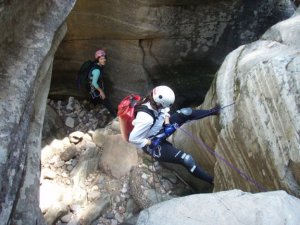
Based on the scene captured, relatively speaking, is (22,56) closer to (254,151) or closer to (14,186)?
(14,186)

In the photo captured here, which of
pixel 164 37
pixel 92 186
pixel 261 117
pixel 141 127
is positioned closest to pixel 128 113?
pixel 141 127

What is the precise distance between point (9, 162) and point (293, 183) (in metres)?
3.03

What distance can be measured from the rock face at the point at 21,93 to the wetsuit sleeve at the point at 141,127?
5.16ft

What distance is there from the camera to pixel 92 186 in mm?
7559

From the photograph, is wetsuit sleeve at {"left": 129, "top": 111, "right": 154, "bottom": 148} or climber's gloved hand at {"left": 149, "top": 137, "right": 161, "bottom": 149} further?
climber's gloved hand at {"left": 149, "top": 137, "right": 161, "bottom": 149}

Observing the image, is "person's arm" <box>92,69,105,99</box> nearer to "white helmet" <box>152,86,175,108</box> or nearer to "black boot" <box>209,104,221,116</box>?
"white helmet" <box>152,86,175,108</box>

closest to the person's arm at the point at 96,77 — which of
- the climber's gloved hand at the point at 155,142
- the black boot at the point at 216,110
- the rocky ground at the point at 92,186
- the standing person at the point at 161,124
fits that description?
Answer: the rocky ground at the point at 92,186

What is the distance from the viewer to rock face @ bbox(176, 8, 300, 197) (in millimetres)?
4633

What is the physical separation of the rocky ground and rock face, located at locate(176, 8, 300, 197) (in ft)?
4.50

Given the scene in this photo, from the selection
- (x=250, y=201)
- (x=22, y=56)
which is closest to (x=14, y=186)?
(x=22, y=56)

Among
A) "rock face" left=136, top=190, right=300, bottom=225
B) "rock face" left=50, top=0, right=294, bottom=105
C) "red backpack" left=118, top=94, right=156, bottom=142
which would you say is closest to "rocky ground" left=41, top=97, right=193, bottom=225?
"red backpack" left=118, top=94, right=156, bottom=142

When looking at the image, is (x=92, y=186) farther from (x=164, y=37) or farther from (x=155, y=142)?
(x=164, y=37)

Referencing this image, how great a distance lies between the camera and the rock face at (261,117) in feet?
15.2

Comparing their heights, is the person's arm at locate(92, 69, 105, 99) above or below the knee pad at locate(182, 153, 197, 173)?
above
